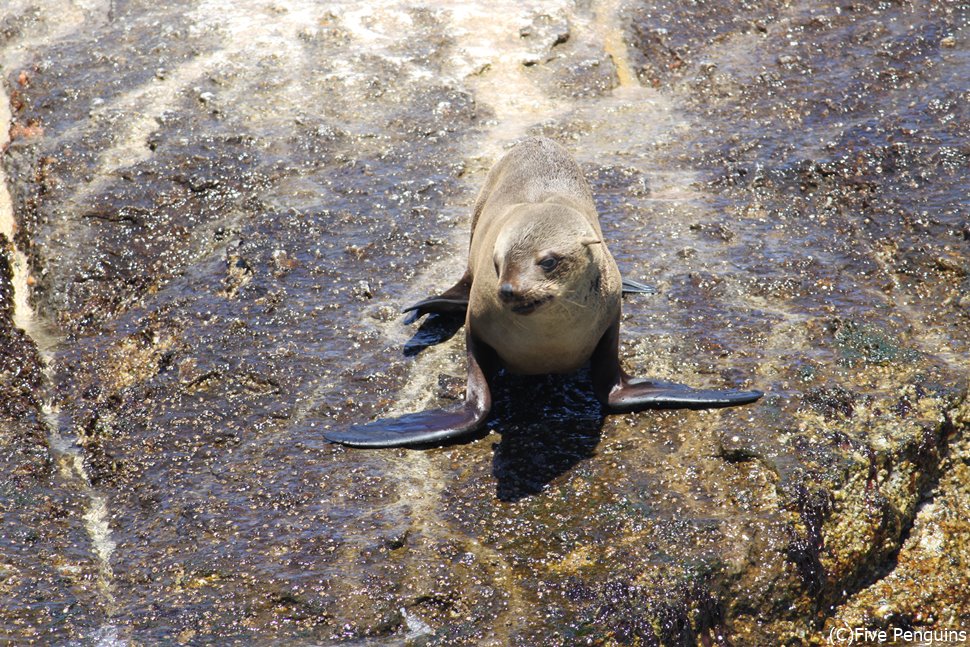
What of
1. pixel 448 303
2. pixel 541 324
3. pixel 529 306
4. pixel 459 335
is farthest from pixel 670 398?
pixel 448 303

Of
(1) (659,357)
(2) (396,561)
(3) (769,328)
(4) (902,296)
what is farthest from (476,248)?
(4) (902,296)

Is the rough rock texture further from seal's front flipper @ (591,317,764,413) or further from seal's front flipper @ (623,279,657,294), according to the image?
seal's front flipper @ (623,279,657,294)

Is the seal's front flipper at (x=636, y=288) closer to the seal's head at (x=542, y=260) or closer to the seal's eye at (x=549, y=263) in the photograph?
the seal's head at (x=542, y=260)

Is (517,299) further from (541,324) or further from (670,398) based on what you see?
(670,398)

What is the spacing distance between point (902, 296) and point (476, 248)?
8.13ft

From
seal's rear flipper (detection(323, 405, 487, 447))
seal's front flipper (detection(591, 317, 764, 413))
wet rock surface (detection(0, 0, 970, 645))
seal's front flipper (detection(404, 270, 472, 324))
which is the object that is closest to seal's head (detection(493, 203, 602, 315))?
seal's front flipper (detection(591, 317, 764, 413))

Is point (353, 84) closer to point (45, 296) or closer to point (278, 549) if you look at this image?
point (45, 296)

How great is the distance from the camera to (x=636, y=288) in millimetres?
5867

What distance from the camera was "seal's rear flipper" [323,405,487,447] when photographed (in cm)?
475

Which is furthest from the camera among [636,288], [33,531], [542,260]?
[636,288]

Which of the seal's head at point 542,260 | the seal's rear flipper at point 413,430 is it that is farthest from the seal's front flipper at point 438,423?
the seal's head at point 542,260

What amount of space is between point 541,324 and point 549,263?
0.32 meters

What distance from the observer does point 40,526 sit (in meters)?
4.61

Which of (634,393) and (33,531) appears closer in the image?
(33,531)
